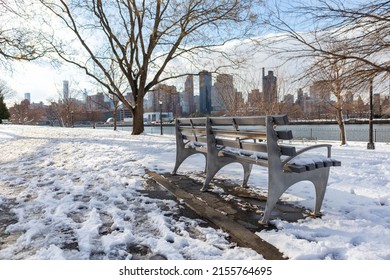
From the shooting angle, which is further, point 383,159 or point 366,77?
point 383,159

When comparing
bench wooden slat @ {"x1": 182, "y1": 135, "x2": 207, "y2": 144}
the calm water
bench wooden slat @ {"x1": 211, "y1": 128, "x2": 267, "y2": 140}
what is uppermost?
bench wooden slat @ {"x1": 211, "y1": 128, "x2": 267, "y2": 140}

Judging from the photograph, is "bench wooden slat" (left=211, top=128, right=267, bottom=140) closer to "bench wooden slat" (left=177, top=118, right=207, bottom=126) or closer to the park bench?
the park bench

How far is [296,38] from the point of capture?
6.56 metres

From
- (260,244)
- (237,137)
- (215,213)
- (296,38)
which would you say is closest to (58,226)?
(215,213)

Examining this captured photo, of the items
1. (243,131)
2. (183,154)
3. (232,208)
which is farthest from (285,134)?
(183,154)

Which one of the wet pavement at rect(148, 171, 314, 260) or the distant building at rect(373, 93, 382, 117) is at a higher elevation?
the distant building at rect(373, 93, 382, 117)

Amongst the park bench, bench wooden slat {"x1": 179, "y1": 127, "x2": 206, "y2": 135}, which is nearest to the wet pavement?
the park bench

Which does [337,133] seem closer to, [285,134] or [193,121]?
[193,121]

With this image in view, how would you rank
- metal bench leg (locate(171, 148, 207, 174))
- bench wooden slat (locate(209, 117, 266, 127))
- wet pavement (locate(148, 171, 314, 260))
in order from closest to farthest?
wet pavement (locate(148, 171, 314, 260)) < bench wooden slat (locate(209, 117, 266, 127)) < metal bench leg (locate(171, 148, 207, 174))

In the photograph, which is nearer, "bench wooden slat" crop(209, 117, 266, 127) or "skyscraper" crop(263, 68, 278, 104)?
"bench wooden slat" crop(209, 117, 266, 127)

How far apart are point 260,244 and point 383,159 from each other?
5780mm

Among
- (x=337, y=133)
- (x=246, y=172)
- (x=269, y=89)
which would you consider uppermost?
(x=269, y=89)

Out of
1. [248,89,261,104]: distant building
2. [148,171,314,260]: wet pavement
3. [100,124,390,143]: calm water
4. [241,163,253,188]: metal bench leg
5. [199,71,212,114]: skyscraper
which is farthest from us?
[100,124,390,143]: calm water

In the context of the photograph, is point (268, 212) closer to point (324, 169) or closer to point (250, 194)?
point (324, 169)
